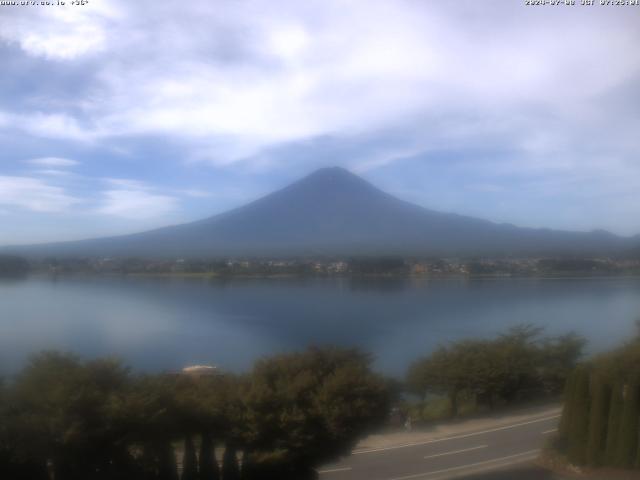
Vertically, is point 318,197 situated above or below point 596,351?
above

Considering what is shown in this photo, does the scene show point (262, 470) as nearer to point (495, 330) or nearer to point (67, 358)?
point (67, 358)

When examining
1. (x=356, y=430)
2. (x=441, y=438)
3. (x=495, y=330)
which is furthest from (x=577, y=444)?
(x=495, y=330)

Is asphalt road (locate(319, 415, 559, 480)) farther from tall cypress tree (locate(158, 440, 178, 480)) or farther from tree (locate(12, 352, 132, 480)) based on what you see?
tree (locate(12, 352, 132, 480))

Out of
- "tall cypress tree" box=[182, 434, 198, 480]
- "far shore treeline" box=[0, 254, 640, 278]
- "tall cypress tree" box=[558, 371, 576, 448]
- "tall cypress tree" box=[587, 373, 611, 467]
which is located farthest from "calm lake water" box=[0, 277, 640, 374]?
"tall cypress tree" box=[587, 373, 611, 467]

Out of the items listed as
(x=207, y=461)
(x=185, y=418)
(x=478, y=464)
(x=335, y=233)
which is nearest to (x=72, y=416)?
(x=185, y=418)

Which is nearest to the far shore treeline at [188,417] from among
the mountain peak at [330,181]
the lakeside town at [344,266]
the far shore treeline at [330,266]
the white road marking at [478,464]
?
the white road marking at [478,464]

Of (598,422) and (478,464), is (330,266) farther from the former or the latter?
(598,422)
